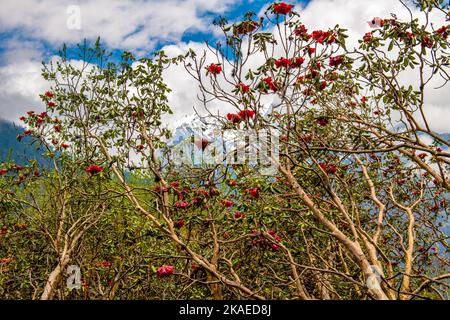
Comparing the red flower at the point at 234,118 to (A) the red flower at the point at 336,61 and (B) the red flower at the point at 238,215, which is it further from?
(A) the red flower at the point at 336,61

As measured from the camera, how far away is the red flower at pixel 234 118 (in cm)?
421

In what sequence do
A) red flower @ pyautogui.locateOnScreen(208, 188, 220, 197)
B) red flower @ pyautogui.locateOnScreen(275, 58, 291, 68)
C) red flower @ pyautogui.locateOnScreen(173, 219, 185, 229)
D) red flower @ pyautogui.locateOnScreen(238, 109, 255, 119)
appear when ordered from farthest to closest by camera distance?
1. red flower @ pyautogui.locateOnScreen(173, 219, 185, 229)
2. red flower @ pyautogui.locateOnScreen(208, 188, 220, 197)
3. red flower @ pyautogui.locateOnScreen(275, 58, 291, 68)
4. red flower @ pyautogui.locateOnScreen(238, 109, 255, 119)

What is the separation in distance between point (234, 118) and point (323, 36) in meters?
1.60

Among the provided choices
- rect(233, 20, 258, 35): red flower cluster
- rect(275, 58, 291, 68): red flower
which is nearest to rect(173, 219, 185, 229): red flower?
rect(275, 58, 291, 68): red flower

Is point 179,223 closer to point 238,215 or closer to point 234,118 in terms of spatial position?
point 238,215

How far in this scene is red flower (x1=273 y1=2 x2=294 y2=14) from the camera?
14.0 feet

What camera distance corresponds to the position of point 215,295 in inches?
212

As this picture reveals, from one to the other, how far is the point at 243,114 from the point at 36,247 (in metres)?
5.11

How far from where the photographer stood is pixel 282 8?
4285mm

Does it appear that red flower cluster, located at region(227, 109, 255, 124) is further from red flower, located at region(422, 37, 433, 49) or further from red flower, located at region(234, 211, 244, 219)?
red flower, located at region(422, 37, 433, 49)

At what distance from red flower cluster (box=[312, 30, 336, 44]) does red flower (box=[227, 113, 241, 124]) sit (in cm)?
149
